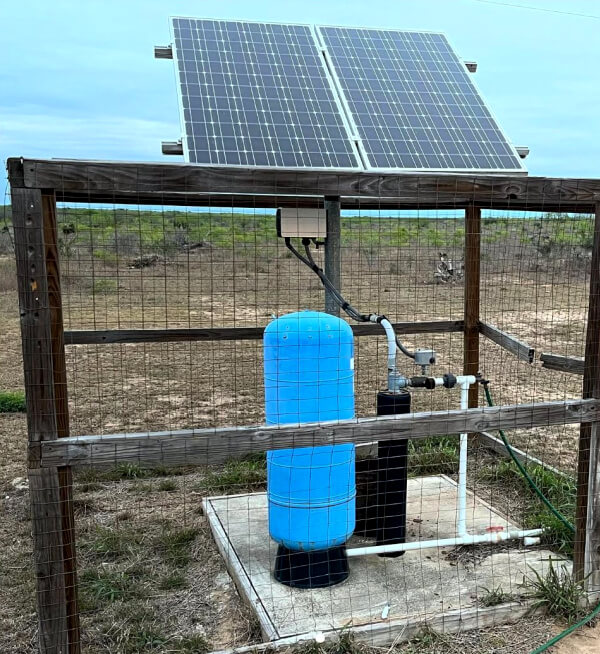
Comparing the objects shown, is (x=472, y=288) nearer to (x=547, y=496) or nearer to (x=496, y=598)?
(x=547, y=496)

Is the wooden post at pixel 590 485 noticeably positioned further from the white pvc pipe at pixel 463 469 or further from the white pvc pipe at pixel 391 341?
the white pvc pipe at pixel 391 341

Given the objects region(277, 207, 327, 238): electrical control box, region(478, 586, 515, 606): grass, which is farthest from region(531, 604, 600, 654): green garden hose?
region(277, 207, 327, 238): electrical control box

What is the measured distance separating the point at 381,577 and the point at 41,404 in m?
2.18

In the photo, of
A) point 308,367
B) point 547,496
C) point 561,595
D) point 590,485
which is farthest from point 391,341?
point 547,496

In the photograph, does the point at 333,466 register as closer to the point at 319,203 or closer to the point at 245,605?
the point at 245,605

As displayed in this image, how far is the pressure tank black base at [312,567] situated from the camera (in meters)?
3.54

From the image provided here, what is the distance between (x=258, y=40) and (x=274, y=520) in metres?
3.69

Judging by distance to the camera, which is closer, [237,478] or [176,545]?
[176,545]

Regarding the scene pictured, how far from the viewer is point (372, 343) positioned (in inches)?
449

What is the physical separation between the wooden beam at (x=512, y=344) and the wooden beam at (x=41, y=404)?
3.31 meters

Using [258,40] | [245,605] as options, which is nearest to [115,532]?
[245,605]

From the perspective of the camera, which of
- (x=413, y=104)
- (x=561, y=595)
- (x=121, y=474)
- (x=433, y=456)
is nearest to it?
(x=561, y=595)

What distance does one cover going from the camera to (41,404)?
8.11 feet

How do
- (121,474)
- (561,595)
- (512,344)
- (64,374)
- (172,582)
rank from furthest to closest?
(121,474), (512,344), (172,582), (561,595), (64,374)
